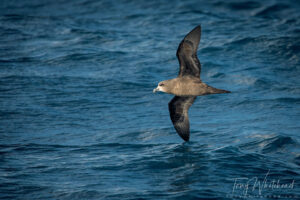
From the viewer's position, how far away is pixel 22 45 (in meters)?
19.1

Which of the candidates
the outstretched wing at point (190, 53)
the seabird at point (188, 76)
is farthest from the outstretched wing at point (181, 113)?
the outstretched wing at point (190, 53)

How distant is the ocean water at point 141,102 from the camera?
971 cm

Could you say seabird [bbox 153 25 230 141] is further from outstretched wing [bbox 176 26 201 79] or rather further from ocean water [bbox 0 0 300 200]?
ocean water [bbox 0 0 300 200]

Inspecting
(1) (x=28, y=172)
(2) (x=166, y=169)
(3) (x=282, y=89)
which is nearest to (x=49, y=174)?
(1) (x=28, y=172)

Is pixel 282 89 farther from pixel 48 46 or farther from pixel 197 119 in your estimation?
pixel 48 46

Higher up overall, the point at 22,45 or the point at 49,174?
the point at 22,45

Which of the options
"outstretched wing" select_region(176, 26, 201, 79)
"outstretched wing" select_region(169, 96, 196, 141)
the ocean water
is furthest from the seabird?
the ocean water

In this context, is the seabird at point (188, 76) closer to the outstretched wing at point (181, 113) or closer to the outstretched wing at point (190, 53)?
the outstretched wing at point (190, 53)

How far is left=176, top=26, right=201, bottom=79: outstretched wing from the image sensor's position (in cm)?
967

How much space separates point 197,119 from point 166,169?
11.0ft

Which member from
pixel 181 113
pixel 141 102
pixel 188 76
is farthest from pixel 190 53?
pixel 141 102

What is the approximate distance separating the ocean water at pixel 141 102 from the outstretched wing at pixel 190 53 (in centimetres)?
199

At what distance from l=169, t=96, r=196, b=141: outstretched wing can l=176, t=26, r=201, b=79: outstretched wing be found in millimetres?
1182

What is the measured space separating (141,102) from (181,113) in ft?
10.6
